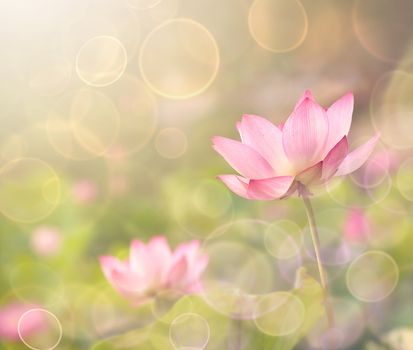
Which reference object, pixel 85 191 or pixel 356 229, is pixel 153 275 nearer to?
pixel 356 229

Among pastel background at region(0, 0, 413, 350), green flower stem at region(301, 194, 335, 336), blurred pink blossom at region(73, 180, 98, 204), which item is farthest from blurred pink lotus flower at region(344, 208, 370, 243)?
blurred pink blossom at region(73, 180, 98, 204)

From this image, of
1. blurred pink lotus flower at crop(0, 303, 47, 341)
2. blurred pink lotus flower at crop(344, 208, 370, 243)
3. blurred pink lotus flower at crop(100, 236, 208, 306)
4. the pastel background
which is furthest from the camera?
the pastel background

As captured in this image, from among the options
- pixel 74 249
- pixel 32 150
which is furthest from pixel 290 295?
pixel 32 150

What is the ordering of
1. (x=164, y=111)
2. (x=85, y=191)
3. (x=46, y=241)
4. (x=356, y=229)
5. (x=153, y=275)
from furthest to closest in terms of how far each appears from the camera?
(x=164, y=111) < (x=85, y=191) < (x=46, y=241) < (x=356, y=229) < (x=153, y=275)

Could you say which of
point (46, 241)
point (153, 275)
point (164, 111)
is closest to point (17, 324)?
point (153, 275)

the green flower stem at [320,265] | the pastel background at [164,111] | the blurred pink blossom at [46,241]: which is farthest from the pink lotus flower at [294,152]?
the blurred pink blossom at [46,241]

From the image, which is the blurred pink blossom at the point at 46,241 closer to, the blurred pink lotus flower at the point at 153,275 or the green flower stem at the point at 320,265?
→ the blurred pink lotus flower at the point at 153,275

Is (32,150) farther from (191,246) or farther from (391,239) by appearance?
(191,246)

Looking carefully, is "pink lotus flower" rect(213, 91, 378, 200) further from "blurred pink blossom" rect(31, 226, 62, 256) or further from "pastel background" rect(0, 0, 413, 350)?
"blurred pink blossom" rect(31, 226, 62, 256)
